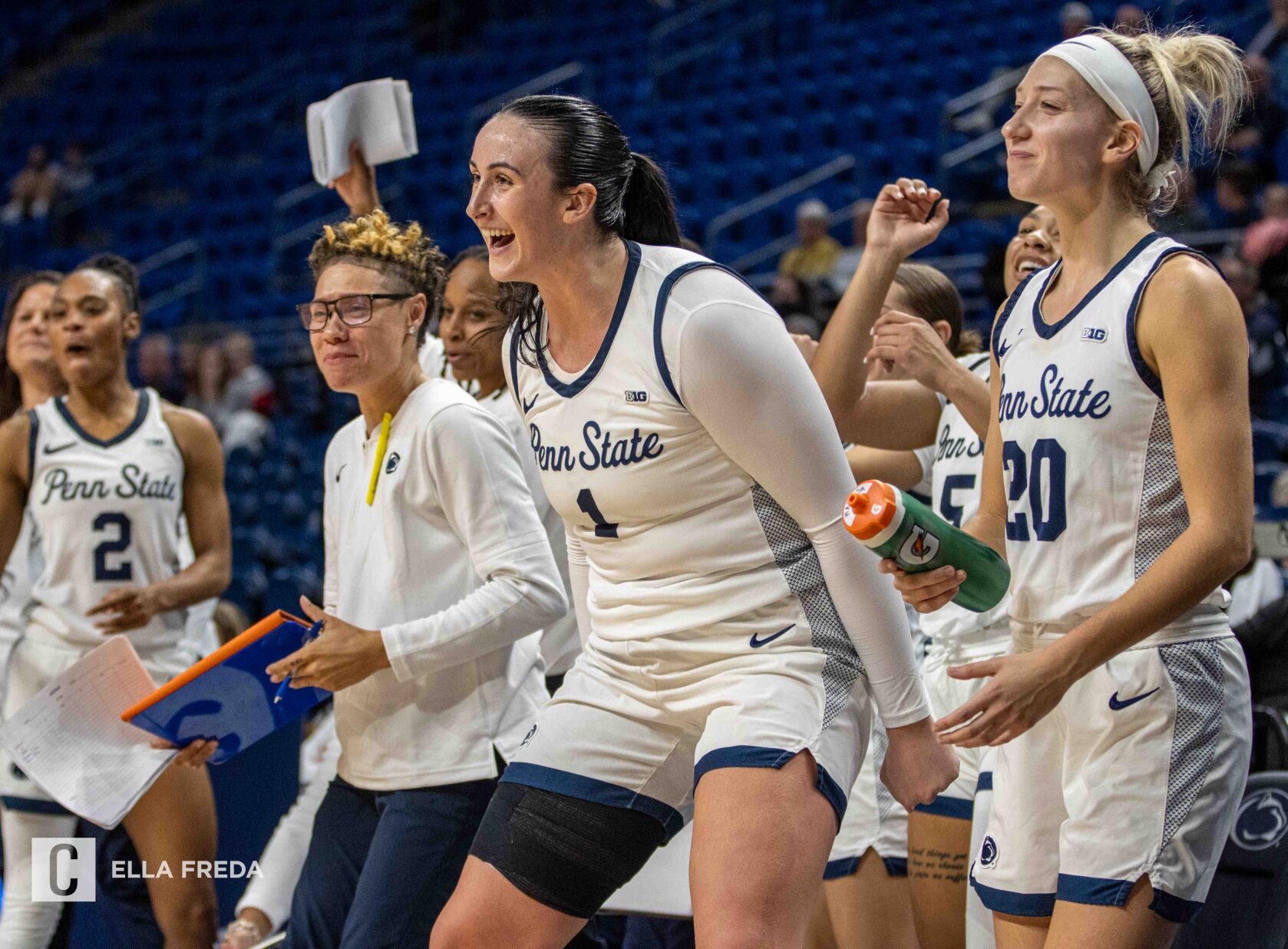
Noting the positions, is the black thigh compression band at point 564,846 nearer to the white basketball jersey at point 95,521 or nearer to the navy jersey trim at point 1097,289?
the navy jersey trim at point 1097,289

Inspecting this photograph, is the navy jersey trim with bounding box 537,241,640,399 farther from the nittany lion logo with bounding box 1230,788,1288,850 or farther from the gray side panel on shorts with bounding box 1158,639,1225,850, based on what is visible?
the nittany lion logo with bounding box 1230,788,1288,850

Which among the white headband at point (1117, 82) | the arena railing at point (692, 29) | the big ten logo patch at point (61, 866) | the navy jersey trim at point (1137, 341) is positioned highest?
the arena railing at point (692, 29)

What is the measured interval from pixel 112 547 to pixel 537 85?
30.0 ft

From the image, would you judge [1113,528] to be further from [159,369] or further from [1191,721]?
[159,369]

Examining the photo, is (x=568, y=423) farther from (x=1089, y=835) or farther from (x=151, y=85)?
(x=151, y=85)

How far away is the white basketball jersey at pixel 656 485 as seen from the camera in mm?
2201

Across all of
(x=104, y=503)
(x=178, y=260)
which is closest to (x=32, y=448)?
(x=104, y=503)

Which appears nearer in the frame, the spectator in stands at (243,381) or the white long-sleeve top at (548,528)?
the white long-sleeve top at (548,528)

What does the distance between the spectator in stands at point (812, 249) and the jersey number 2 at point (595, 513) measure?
7.33 meters

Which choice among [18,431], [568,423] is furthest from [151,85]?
[568,423]

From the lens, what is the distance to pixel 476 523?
2.92 m

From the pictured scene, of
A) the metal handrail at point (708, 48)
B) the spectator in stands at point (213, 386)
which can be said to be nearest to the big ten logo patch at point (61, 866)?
the spectator in stands at point (213, 386)

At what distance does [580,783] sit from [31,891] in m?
2.44

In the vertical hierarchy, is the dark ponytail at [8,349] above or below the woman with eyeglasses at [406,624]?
above
